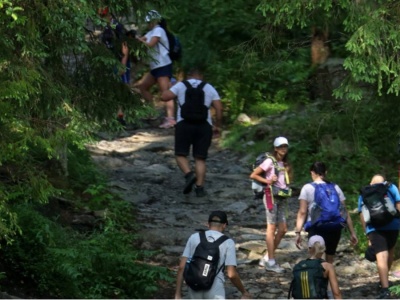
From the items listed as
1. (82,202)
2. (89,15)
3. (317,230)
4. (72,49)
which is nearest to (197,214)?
(82,202)

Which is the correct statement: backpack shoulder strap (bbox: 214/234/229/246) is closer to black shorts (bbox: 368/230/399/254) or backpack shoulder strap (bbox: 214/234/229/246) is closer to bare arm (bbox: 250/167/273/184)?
black shorts (bbox: 368/230/399/254)

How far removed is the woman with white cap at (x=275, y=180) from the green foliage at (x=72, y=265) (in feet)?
5.04

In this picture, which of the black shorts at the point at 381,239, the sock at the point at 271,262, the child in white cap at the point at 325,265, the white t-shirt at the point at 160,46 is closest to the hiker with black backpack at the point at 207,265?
the child in white cap at the point at 325,265

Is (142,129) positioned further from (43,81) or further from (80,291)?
(43,81)

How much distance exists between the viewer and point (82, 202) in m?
14.6

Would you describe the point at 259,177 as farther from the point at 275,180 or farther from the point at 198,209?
the point at 198,209

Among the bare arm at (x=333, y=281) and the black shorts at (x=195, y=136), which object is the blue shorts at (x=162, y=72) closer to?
the black shorts at (x=195, y=136)

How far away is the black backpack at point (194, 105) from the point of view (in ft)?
48.9

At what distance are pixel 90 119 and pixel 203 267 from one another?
308 cm

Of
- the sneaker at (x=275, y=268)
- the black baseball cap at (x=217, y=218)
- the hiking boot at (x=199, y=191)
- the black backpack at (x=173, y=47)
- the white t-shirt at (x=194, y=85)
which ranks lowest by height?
the sneaker at (x=275, y=268)

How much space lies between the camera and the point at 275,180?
39.9ft

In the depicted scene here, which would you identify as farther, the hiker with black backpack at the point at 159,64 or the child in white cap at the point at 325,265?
the hiker with black backpack at the point at 159,64

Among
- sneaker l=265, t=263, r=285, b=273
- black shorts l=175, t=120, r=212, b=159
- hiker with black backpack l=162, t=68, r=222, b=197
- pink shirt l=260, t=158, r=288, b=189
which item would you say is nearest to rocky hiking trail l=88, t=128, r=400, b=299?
sneaker l=265, t=263, r=285, b=273

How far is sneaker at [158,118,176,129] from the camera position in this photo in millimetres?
19938
